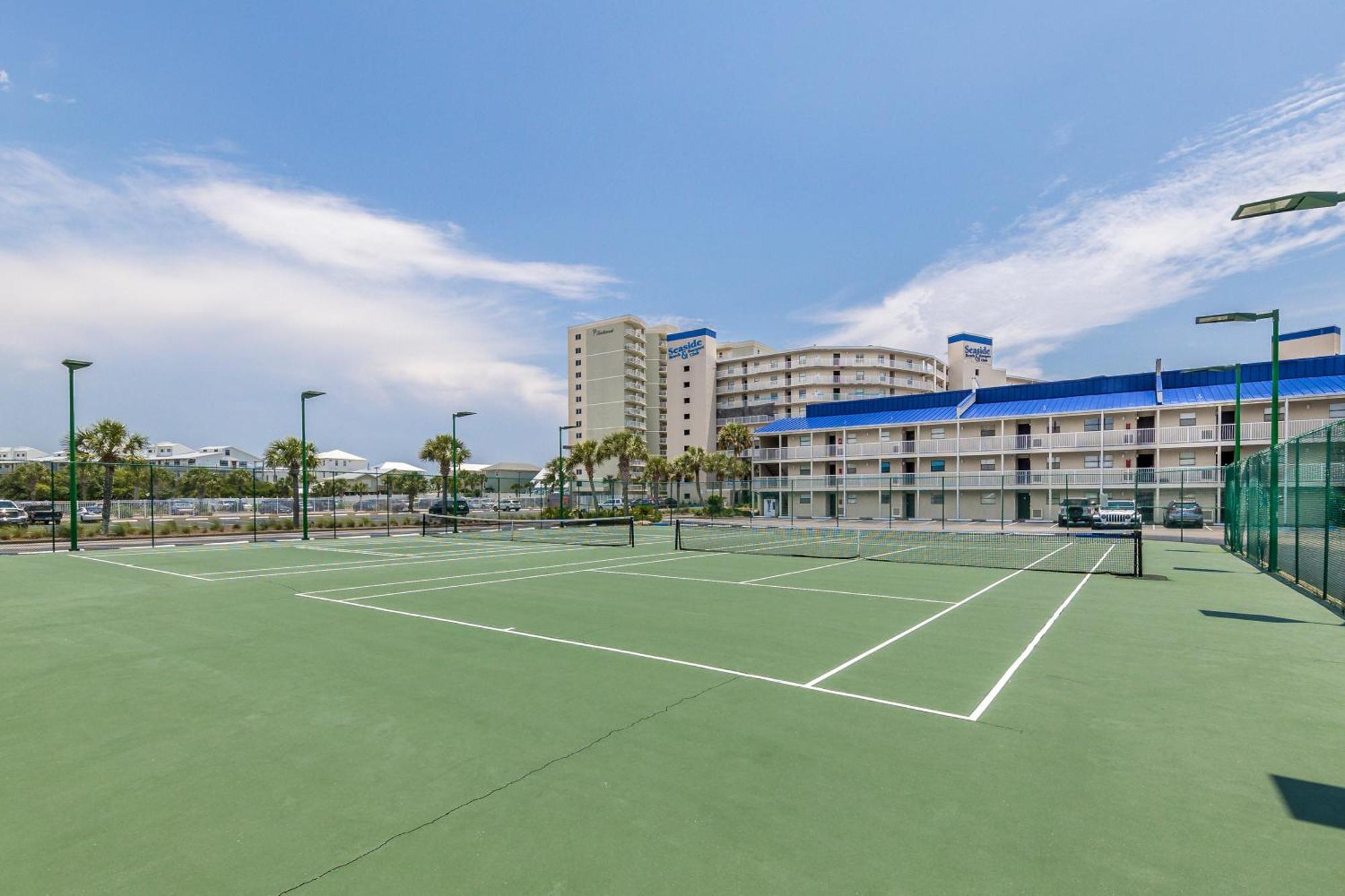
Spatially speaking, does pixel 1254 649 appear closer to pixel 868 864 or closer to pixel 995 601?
pixel 995 601

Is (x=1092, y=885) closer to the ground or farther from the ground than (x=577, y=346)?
closer to the ground

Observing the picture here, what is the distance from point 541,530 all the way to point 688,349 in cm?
7045

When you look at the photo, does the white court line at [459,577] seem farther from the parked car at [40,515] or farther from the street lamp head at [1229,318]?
the parked car at [40,515]

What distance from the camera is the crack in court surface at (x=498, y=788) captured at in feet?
12.6

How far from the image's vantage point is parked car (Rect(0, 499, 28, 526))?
3828 cm

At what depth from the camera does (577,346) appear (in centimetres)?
12450

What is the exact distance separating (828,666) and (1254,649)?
21.1 ft

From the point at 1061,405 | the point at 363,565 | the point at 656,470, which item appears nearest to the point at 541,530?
the point at 363,565

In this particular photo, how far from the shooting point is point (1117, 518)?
39.9m

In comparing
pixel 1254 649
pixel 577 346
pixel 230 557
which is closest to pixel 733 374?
pixel 577 346

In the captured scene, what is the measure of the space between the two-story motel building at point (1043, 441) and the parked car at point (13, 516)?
5380 centimetres

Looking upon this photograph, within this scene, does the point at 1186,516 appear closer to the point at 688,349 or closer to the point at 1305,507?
the point at 1305,507

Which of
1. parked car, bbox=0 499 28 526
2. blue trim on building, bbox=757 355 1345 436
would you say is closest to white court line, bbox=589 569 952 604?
parked car, bbox=0 499 28 526

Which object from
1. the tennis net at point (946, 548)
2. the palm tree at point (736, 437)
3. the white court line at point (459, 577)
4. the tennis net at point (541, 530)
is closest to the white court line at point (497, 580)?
the white court line at point (459, 577)
